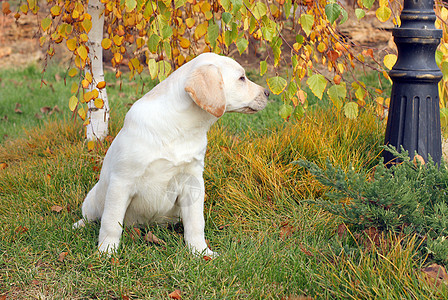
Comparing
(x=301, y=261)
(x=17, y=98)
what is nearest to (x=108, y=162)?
(x=301, y=261)

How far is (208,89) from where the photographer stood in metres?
2.53

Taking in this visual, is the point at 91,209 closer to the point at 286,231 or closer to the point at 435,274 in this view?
the point at 286,231

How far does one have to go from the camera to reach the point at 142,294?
2488mm

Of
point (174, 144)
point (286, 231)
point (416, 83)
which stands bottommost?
point (286, 231)

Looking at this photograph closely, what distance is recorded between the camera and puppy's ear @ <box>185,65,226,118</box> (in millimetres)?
2512

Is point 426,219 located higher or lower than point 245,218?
higher

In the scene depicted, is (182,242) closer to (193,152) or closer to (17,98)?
(193,152)

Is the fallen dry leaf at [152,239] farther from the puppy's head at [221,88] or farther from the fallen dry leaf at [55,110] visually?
the fallen dry leaf at [55,110]

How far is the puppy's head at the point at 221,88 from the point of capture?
252 cm

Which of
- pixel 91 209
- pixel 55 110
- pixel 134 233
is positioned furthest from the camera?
pixel 55 110

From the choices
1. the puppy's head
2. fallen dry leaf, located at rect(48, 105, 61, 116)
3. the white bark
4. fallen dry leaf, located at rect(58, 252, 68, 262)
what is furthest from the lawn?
fallen dry leaf, located at rect(48, 105, 61, 116)

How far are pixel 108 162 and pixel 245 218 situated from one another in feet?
3.01

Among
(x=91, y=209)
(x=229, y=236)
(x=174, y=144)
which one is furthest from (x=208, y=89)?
(x=91, y=209)

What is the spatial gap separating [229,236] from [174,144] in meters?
0.67
